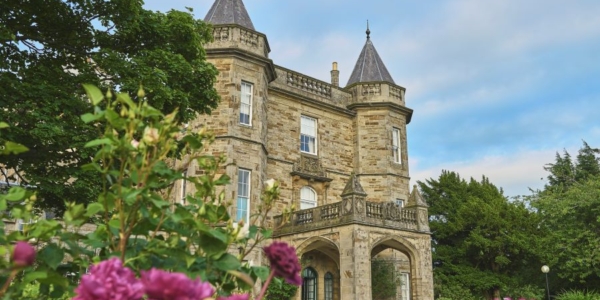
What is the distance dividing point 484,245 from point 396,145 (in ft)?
32.6

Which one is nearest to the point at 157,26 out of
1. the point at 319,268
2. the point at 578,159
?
the point at 319,268

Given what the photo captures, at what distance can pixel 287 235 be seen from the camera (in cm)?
1941

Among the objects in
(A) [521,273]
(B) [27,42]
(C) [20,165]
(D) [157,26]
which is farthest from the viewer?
(A) [521,273]

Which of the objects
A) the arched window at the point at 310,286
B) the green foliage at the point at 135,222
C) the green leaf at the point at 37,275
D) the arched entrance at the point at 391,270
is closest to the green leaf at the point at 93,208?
the green foliage at the point at 135,222

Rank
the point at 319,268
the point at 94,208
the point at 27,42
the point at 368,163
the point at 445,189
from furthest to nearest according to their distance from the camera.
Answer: the point at 445,189 < the point at 368,163 < the point at 319,268 < the point at 27,42 < the point at 94,208

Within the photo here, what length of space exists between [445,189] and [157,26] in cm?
2693

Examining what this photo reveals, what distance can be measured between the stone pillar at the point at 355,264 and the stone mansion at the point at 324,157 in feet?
0.11

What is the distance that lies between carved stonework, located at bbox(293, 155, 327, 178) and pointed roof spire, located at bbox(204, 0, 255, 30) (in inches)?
237

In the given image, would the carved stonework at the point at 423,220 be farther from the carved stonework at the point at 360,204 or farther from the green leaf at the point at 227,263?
the green leaf at the point at 227,263

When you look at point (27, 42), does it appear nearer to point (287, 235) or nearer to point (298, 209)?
point (287, 235)

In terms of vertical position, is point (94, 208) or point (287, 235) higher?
point (287, 235)

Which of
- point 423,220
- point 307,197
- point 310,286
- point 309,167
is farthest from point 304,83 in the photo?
point 310,286

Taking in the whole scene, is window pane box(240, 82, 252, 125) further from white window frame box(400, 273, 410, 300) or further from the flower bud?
the flower bud

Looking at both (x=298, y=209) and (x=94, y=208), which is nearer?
(x=94, y=208)
